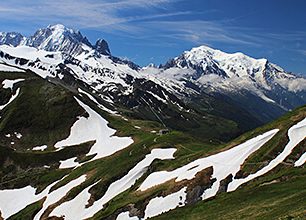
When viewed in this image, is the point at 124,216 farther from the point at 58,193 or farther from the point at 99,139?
the point at 99,139

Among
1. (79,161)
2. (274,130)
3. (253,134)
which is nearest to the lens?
(274,130)

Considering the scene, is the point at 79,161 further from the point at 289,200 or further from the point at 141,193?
the point at 289,200

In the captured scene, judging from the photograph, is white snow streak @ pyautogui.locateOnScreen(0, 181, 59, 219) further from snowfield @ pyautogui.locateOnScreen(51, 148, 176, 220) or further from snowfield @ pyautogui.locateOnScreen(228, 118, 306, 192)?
snowfield @ pyautogui.locateOnScreen(228, 118, 306, 192)

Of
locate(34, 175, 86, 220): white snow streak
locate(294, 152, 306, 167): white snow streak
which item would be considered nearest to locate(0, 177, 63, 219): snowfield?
locate(34, 175, 86, 220): white snow streak

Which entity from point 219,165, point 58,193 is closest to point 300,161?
point 219,165

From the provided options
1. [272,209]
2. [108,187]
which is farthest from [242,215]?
[108,187]

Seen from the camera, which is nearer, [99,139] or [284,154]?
[284,154]

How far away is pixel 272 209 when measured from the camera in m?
47.3

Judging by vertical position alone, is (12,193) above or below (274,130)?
below

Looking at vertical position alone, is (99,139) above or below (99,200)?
above

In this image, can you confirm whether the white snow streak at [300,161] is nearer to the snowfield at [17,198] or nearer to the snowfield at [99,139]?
the snowfield at [17,198]

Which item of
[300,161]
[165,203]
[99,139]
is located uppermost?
[99,139]

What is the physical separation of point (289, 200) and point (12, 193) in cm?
11257

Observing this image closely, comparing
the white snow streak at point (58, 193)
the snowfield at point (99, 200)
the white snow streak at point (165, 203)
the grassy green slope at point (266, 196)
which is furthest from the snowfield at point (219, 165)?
the white snow streak at point (58, 193)
